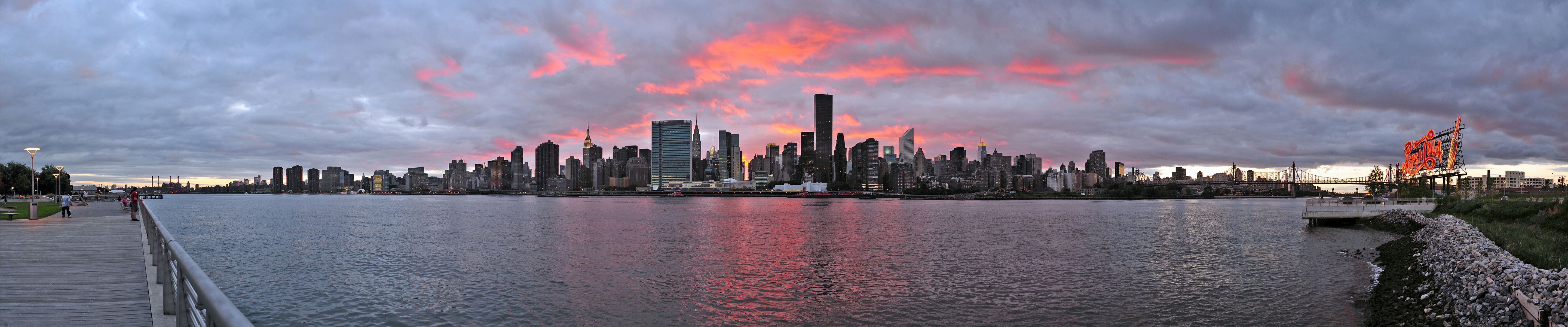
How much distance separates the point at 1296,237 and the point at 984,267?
31973mm

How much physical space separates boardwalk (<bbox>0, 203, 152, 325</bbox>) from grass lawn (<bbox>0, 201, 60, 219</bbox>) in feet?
51.0

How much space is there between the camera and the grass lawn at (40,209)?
35.8m

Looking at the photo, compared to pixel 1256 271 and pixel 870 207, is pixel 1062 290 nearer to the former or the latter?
pixel 1256 271

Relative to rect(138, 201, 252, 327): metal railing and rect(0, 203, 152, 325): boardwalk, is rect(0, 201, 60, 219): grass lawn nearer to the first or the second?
rect(0, 203, 152, 325): boardwalk

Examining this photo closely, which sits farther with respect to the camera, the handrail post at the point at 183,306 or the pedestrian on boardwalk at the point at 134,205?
the pedestrian on boardwalk at the point at 134,205

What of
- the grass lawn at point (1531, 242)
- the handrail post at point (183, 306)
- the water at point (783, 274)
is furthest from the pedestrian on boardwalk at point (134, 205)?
the grass lawn at point (1531, 242)

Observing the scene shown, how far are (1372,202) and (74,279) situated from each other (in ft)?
301

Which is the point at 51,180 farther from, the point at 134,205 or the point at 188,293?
the point at 188,293

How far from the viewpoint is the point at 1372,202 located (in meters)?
69.2

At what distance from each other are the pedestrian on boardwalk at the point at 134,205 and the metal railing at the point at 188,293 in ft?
77.3

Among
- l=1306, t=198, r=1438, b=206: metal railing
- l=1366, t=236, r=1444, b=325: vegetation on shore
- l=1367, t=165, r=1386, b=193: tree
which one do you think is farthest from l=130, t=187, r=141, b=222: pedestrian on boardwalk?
l=1367, t=165, r=1386, b=193: tree

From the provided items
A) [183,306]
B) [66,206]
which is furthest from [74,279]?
[66,206]

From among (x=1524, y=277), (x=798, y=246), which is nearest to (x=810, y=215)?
(x=798, y=246)

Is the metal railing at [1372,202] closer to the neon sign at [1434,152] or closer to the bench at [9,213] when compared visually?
the neon sign at [1434,152]
